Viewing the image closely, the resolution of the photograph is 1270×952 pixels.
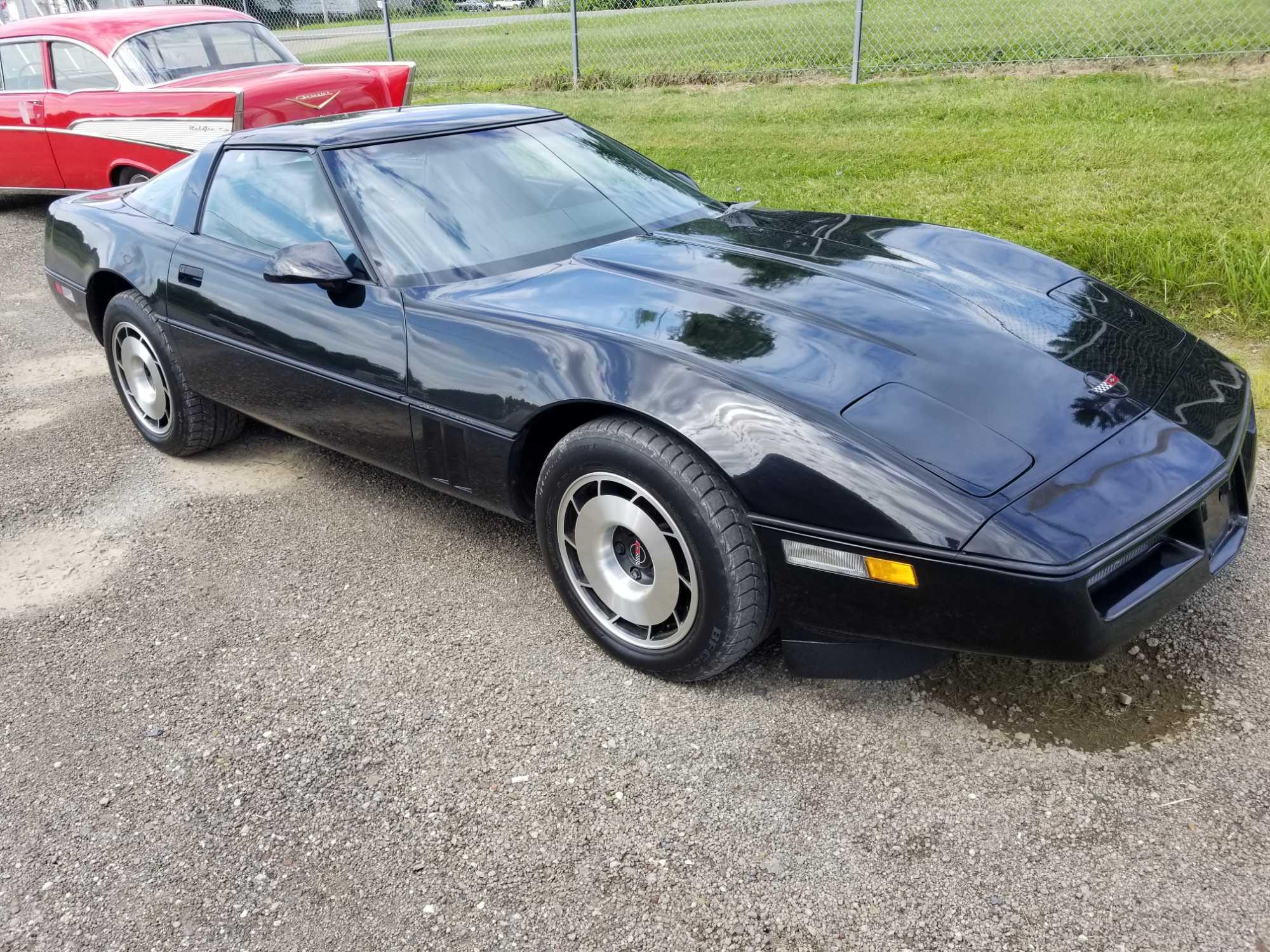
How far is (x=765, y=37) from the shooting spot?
12.0 metres

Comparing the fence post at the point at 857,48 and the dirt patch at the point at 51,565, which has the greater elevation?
the fence post at the point at 857,48

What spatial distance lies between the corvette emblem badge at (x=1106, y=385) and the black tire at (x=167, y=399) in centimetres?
312

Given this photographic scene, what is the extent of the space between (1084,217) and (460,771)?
4860 mm

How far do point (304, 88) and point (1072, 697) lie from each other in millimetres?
6276

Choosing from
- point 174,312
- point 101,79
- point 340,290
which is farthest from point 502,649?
point 101,79

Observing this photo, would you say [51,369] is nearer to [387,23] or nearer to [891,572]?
[891,572]

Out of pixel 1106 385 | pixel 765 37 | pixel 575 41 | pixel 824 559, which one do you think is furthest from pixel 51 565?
pixel 765 37

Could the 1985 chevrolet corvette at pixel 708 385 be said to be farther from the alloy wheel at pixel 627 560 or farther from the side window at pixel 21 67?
the side window at pixel 21 67

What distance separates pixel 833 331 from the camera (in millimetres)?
2715

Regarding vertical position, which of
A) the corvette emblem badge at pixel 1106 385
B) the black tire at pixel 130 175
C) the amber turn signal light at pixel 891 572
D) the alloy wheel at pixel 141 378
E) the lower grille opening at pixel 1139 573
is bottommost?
the alloy wheel at pixel 141 378

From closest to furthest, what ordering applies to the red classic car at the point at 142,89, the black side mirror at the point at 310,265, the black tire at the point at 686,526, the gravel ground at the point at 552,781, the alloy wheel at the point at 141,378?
the gravel ground at the point at 552,781
the black tire at the point at 686,526
the black side mirror at the point at 310,265
the alloy wheel at the point at 141,378
the red classic car at the point at 142,89

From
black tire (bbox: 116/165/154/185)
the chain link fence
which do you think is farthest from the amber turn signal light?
the chain link fence

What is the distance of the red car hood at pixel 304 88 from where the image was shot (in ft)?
22.1

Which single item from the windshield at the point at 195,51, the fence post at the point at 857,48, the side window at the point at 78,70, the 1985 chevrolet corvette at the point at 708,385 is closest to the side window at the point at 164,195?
the 1985 chevrolet corvette at the point at 708,385
